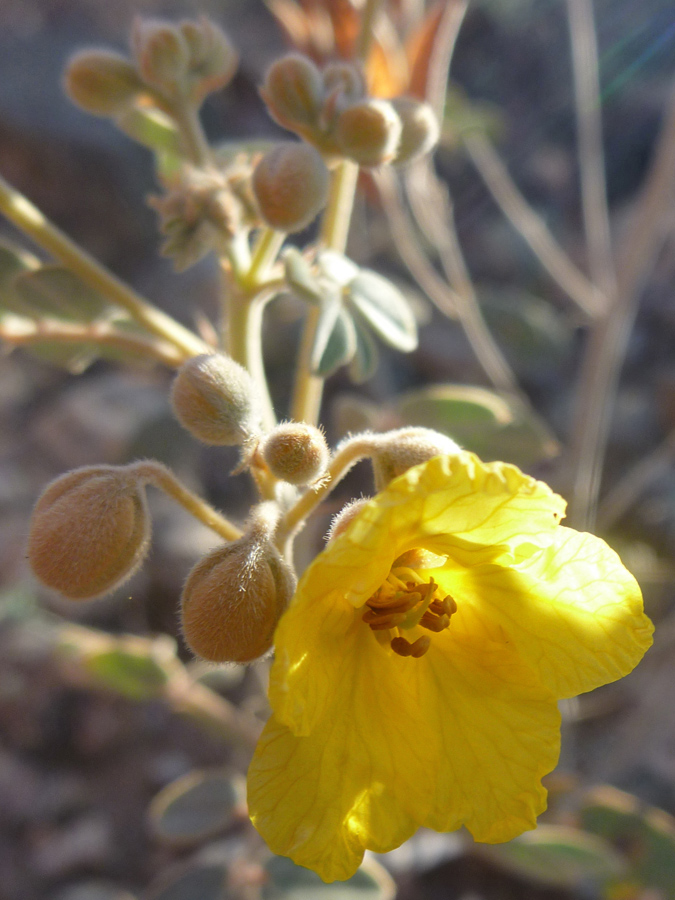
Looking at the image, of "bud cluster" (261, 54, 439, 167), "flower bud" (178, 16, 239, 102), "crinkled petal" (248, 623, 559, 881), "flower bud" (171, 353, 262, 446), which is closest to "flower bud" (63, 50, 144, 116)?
"flower bud" (178, 16, 239, 102)

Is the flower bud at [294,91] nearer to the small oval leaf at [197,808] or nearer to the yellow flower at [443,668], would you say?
the yellow flower at [443,668]

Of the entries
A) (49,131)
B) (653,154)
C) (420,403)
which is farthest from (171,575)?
(653,154)

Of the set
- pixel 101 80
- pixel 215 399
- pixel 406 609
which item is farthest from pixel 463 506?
pixel 101 80

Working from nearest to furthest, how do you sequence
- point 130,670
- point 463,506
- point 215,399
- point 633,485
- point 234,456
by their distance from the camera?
point 463,506, point 215,399, point 130,670, point 633,485, point 234,456

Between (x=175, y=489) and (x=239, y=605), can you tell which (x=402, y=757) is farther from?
(x=175, y=489)

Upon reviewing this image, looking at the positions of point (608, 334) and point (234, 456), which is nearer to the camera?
point (608, 334)

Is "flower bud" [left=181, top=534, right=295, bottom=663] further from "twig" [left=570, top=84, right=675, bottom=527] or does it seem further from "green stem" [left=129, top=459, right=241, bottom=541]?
"twig" [left=570, top=84, right=675, bottom=527]

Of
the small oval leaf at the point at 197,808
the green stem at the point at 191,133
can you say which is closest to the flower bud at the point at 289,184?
the green stem at the point at 191,133
